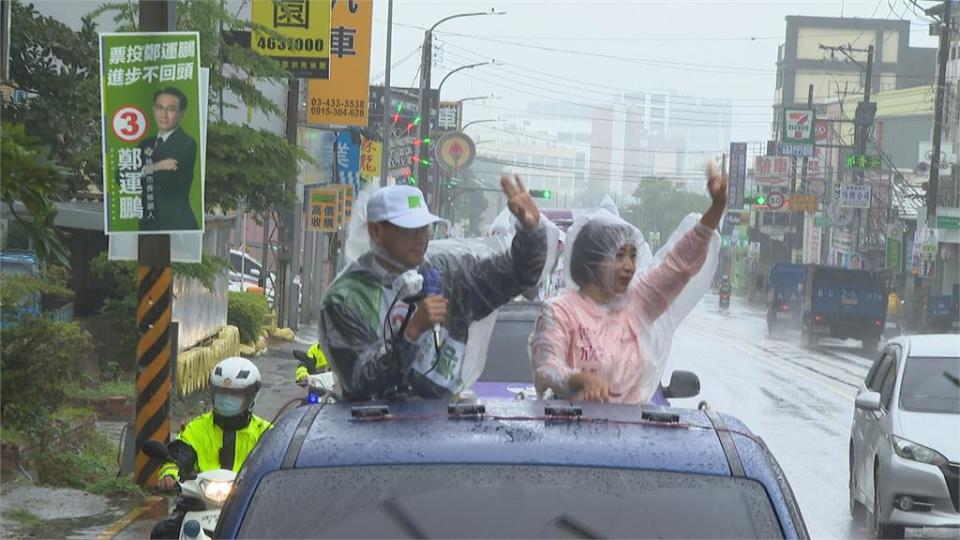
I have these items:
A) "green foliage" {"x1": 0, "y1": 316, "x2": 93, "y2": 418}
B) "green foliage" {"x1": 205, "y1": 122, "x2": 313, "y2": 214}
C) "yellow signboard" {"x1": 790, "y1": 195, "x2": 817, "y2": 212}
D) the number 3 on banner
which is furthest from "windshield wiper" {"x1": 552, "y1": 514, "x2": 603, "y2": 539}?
"yellow signboard" {"x1": 790, "y1": 195, "x2": 817, "y2": 212}

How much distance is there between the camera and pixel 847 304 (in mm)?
42688

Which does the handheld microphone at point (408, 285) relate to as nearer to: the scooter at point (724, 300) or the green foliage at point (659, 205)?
the scooter at point (724, 300)

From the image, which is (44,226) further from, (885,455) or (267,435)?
(885,455)

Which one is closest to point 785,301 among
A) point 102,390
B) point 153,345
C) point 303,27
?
point 303,27

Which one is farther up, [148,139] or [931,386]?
[148,139]

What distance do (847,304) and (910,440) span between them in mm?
32104

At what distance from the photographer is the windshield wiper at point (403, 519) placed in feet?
12.5

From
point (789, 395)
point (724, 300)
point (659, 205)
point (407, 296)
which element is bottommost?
point (724, 300)

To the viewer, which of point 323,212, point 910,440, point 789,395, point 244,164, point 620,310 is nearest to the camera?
point 620,310

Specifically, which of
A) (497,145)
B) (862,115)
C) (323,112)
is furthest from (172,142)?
(497,145)

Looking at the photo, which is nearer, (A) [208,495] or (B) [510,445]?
(B) [510,445]

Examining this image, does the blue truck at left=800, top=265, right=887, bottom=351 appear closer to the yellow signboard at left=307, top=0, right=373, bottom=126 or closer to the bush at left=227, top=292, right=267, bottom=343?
the yellow signboard at left=307, top=0, right=373, bottom=126

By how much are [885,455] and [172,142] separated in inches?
231

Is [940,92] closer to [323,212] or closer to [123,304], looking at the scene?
[323,212]
